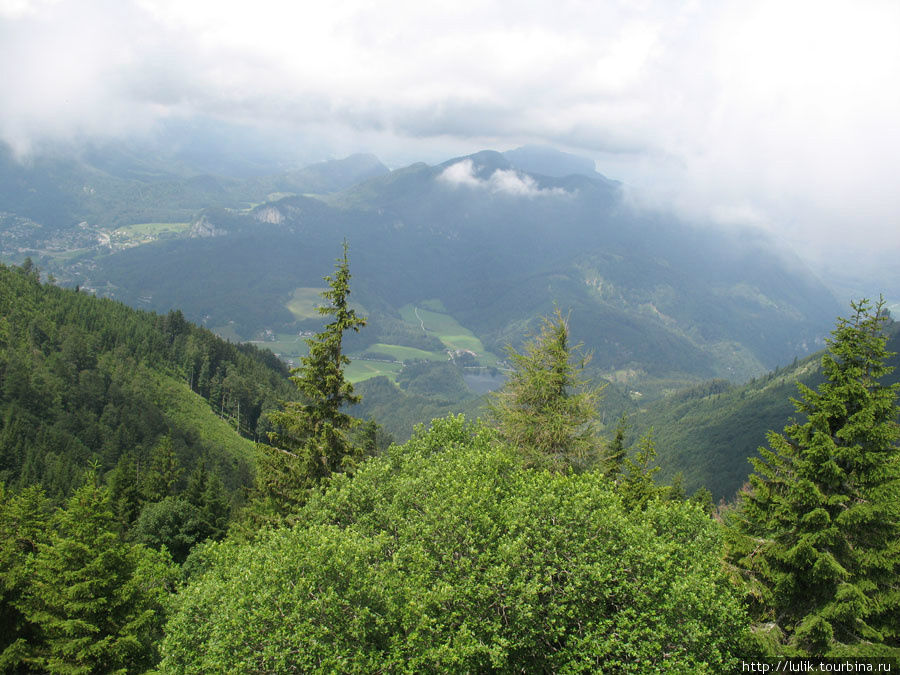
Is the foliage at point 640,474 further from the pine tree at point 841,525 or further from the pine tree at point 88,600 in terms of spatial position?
the pine tree at point 88,600

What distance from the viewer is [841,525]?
18438 mm

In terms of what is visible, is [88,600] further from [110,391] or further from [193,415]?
[193,415]

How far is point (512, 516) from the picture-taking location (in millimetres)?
18891

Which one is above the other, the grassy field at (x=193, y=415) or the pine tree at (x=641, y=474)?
the pine tree at (x=641, y=474)

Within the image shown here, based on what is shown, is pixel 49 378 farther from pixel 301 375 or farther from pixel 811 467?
pixel 811 467

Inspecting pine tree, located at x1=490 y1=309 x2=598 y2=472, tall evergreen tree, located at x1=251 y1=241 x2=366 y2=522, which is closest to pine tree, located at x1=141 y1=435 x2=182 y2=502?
tall evergreen tree, located at x1=251 y1=241 x2=366 y2=522

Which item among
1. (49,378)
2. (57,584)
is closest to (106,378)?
(49,378)

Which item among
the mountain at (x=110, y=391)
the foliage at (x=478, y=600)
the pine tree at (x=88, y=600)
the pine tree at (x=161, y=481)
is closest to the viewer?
the foliage at (x=478, y=600)

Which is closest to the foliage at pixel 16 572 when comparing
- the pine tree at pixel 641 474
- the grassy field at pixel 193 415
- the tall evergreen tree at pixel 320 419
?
the tall evergreen tree at pixel 320 419

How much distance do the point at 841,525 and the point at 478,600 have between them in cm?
1328

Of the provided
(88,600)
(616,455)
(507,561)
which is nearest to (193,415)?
(88,600)

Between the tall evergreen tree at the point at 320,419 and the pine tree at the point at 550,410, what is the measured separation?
9.89 meters

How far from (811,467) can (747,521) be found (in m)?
4.06

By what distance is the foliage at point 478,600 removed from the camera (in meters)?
16.2
